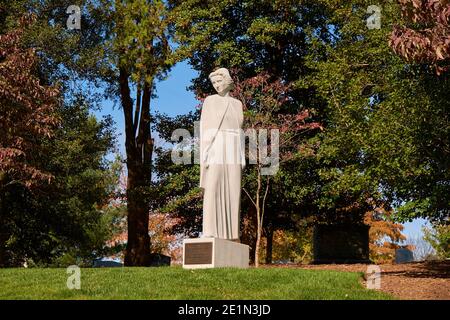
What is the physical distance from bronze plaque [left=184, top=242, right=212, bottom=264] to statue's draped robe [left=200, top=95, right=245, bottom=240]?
48 centimetres

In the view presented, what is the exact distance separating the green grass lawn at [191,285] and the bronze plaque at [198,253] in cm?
87

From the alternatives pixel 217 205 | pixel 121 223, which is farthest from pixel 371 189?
pixel 121 223

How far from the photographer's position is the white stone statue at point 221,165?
13.8 metres

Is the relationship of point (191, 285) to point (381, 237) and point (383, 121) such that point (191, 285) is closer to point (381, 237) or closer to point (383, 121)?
point (383, 121)

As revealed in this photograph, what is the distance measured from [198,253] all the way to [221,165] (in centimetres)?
201

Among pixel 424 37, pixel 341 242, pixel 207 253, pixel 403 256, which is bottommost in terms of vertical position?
pixel 207 253

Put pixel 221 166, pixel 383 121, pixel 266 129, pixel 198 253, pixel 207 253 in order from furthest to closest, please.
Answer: pixel 266 129, pixel 383 121, pixel 221 166, pixel 198 253, pixel 207 253

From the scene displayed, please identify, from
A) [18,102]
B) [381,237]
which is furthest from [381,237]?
[18,102]

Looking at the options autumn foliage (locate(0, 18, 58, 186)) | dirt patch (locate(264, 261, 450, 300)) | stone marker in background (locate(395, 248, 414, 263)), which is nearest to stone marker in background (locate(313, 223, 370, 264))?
stone marker in background (locate(395, 248, 414, 263))

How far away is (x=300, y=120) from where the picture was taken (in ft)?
76.9

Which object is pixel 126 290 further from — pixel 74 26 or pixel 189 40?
pixel 74 26

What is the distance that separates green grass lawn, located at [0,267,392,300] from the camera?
9781 millimetres

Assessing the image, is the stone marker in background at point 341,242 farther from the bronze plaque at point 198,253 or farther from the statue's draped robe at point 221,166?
the bronze plaque at point 198,253

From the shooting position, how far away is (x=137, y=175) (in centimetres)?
2631
